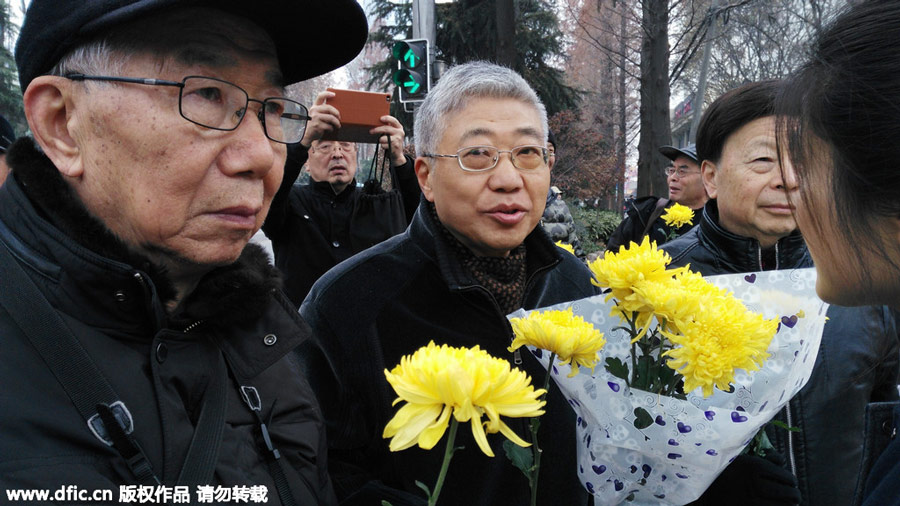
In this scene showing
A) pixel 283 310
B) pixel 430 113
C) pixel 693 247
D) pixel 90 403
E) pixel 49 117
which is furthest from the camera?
pixel 693 247

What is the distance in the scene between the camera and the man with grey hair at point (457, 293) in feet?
6.33

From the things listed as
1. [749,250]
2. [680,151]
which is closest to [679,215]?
[680,151]

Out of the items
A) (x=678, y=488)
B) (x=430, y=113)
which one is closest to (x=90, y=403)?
(x=678, y=488)

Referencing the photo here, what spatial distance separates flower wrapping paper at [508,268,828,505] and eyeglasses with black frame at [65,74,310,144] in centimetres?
92

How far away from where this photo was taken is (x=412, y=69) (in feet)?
27.6

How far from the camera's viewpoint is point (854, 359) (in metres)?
2.33


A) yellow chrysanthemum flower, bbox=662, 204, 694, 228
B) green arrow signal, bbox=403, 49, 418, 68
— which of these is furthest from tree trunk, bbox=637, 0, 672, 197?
yellow chrysanthemum flower, bbox=662, 204, 694, 228

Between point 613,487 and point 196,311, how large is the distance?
1102mm

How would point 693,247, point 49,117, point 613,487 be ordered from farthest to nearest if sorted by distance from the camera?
point 693,247, point 613,487, point 49,117

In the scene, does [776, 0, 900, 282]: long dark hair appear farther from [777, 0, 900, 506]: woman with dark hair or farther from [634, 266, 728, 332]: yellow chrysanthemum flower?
[634, 266, 728, 332]: yellow chrysanthemum flower

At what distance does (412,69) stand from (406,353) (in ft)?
23.0

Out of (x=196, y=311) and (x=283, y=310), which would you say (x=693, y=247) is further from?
(x=196, y=311)

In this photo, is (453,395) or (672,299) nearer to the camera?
(453,395)

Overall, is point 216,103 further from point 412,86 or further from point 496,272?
point 412,86
